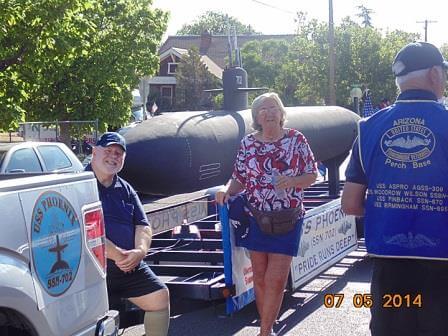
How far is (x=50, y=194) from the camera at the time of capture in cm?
326

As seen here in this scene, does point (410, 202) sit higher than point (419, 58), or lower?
lower

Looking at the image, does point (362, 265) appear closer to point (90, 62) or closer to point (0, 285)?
point (0, 285)

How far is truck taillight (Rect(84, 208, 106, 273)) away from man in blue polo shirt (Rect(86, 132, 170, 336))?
93cm

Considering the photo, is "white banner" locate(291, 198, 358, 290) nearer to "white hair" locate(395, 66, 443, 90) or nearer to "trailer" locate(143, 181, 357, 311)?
"trailer" locate(143, 181, 357, 311)

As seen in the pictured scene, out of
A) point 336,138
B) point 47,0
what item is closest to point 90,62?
point 47,0

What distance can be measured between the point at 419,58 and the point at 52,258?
6.02ft

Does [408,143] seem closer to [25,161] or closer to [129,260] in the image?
[129,260]

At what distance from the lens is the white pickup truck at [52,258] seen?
116 inches

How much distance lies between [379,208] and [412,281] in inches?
13.4

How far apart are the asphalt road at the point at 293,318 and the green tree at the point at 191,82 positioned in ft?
142

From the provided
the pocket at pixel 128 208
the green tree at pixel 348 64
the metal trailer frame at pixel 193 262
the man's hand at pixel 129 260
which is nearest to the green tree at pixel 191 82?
the green tree at pixel 348 64

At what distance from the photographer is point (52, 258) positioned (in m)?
3.19

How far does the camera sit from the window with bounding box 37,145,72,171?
11.4 metres

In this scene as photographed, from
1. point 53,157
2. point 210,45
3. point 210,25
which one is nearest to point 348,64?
point 210,45
